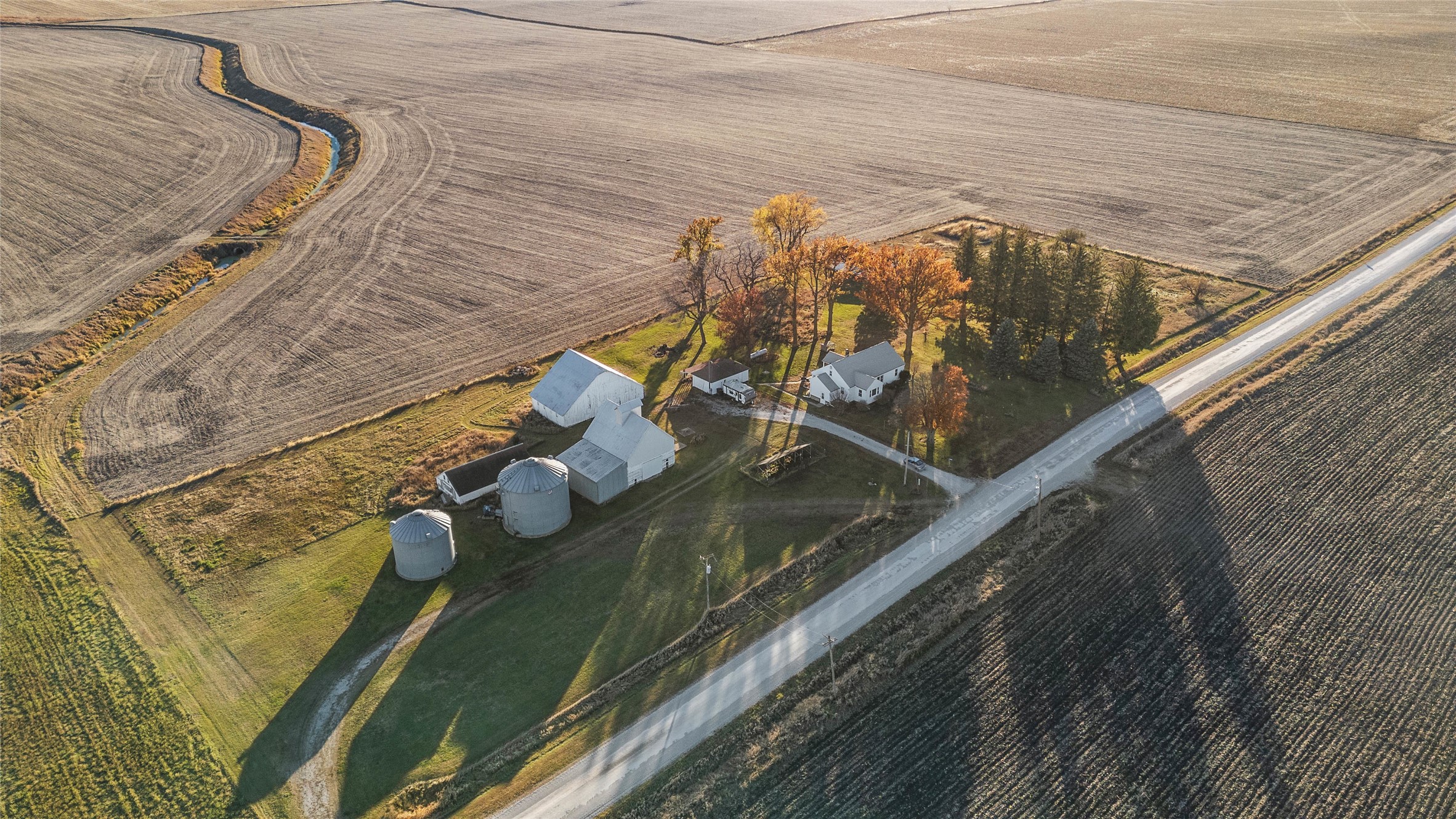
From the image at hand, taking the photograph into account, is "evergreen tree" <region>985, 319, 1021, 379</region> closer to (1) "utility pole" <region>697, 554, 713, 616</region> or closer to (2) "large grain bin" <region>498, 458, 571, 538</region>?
(1) "utility pole" <region>697, 554, 713, 616</region>

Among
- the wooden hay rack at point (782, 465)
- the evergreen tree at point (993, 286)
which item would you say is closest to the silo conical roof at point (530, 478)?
the wooden hay rack at point (782, 465)

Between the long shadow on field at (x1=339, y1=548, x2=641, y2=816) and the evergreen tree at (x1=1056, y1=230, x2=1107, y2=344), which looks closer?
the long shadow on field at (x1=339, y1=548, x2=641, y2=816)

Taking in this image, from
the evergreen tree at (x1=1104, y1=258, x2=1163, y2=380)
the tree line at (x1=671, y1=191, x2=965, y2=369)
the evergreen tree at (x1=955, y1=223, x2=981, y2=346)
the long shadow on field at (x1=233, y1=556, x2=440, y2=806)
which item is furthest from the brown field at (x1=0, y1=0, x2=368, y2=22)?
the evergreen tree at (x1=1104, y1=258, x2=1163, y2=380)

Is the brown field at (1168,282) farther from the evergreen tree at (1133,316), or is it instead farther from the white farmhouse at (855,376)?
the white farmhouse at (855,376)

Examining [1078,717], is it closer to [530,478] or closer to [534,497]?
[534,497]

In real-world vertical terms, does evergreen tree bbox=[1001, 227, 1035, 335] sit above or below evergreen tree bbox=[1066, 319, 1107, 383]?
above

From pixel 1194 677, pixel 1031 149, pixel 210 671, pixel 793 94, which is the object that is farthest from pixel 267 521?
pixel 793 94

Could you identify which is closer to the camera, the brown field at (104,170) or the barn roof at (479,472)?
the barn roof at (479,472)
